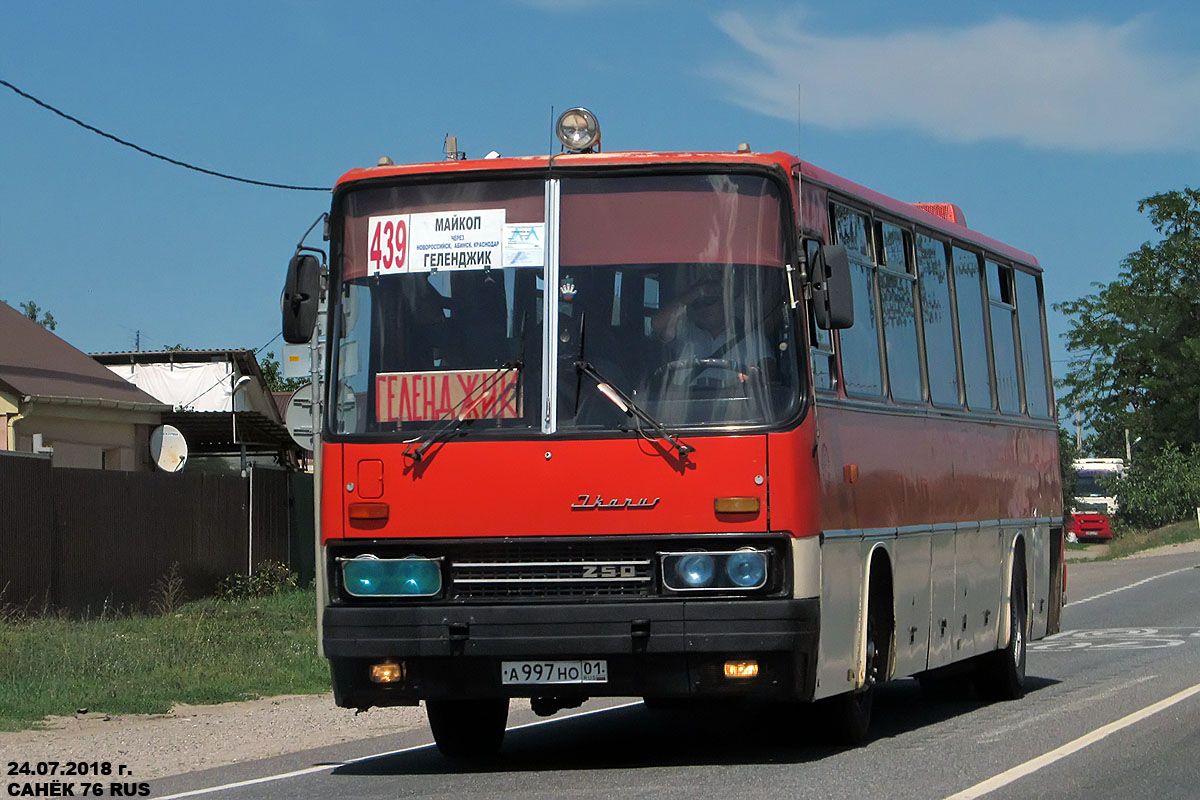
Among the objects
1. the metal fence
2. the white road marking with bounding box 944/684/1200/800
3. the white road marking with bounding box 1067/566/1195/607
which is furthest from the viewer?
the white road marking with bounding box 1067/566/1195/607

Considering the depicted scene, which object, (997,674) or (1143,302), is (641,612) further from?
(1143,302)

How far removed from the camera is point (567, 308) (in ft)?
32.2

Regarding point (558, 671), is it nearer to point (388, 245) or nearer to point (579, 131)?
point (388, 245)

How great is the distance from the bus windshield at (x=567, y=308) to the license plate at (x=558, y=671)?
46.6 inches

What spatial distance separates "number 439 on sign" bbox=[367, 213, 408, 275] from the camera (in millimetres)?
10117

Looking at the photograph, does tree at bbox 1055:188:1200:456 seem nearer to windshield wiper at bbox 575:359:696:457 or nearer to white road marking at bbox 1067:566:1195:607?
white road marking at bbox 1067:566:1195:607

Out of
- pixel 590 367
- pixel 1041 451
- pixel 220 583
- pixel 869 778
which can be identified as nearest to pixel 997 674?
pixel 1041 451

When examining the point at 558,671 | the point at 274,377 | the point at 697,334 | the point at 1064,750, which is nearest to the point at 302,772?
the point at 558,671

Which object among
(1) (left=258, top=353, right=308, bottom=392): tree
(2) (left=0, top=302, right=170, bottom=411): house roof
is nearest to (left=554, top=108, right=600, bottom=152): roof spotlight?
(2) (left=0, top=302, right=170, bottom=411): house roof

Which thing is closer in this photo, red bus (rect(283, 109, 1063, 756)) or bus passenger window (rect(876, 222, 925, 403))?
red bus (rect(283, 109, 1063, 756))

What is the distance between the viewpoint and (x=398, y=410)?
992 cm

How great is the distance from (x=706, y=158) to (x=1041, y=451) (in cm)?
706

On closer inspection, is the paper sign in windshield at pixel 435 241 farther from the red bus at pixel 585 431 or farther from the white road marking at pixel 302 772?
the white road marking at pixel 302 772

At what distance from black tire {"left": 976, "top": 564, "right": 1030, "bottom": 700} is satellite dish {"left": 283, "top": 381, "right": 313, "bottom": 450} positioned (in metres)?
5.70
